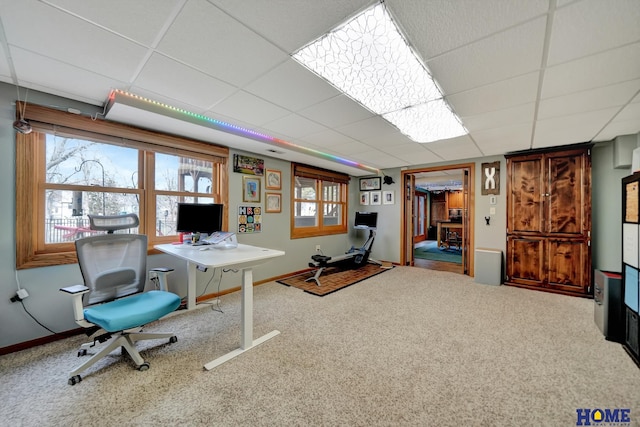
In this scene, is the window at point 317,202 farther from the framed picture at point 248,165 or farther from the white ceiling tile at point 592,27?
the white ceiling tile at point 592,27

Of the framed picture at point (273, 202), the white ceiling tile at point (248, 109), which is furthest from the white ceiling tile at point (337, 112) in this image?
the framed picture at point (273, 202)

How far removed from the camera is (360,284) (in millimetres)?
4199

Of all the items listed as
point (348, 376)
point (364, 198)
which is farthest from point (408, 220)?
point (348, 376)

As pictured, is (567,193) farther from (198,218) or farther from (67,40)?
(67,40)

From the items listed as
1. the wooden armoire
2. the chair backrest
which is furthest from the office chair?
the wooden armoire

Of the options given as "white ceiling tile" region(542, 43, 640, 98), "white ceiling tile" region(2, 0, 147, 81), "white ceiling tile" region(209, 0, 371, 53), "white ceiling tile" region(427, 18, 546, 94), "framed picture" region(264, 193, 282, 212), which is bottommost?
"framed picture" region(264, 193, 282, 212)

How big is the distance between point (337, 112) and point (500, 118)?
6.00 ft

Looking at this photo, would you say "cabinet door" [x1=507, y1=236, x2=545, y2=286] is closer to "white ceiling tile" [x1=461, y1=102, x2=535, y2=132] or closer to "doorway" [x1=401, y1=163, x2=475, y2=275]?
"doorway" [x1=401, y1=163, x2=475, y2=275]

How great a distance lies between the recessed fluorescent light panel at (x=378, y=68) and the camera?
1463mm

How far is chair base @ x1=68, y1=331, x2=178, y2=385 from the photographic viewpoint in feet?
5.83

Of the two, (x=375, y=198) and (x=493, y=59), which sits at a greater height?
(x=493, y=59)

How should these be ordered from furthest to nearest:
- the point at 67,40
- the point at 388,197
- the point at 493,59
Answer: the point at 388,197 < the point at 493,59 < the point at 67,40

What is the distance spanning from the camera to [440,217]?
10742 millimetres

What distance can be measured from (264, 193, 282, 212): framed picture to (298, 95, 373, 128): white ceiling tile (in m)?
1.91
